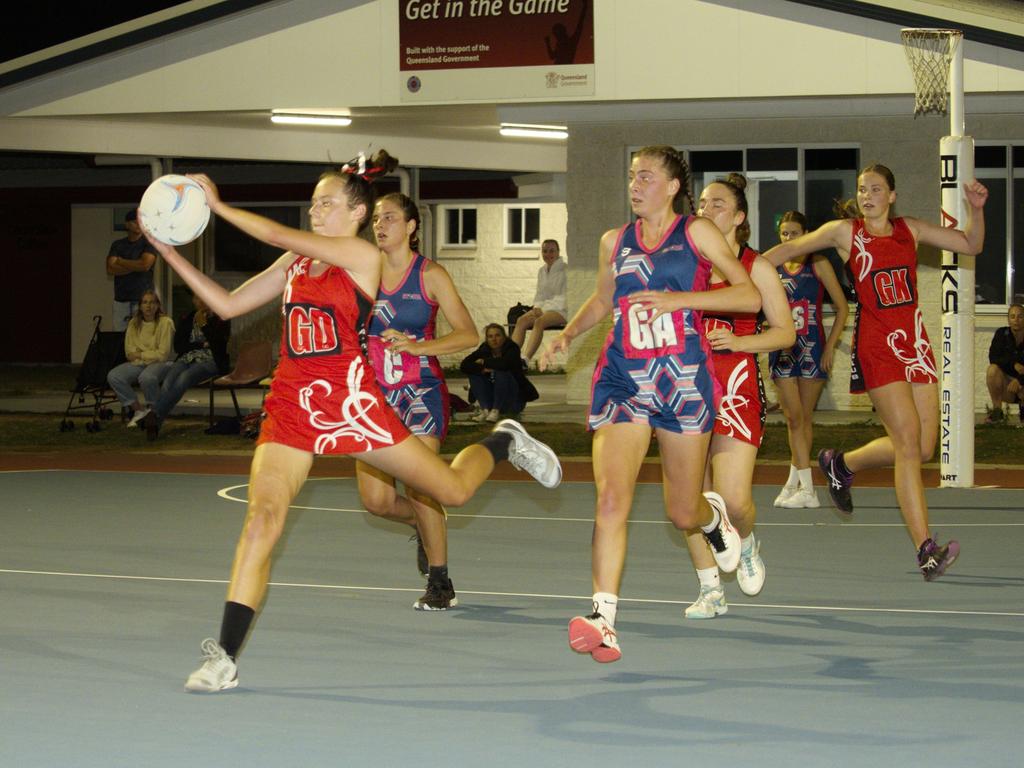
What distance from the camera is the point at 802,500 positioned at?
1277 centimetres

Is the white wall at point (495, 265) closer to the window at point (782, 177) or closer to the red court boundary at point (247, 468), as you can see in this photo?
the window at point (782, 177)

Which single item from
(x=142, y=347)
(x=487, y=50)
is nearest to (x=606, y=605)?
(x=142, y=347)

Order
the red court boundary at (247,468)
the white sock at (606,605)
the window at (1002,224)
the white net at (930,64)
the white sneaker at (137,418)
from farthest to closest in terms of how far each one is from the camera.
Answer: the window at (1002,224) → the white sneaker at (137,418) → the white net at (930,64) → the red court boundary at (247,468) → the white sock at (606,605)

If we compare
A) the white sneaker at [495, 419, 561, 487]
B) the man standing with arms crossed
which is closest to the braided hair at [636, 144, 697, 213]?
the white sneaker at [495, 419, 561, 487]

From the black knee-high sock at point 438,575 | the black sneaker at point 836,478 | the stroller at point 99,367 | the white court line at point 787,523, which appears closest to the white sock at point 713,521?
the black knee-high sock at point 438,575

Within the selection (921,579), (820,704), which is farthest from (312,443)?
(921,579)

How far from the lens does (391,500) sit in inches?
333

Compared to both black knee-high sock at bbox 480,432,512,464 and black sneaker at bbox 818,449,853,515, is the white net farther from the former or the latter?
black knee-high sock at bbox 480,432,512,464

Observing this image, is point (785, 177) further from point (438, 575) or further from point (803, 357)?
point (438, 575)

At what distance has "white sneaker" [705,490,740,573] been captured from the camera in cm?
803

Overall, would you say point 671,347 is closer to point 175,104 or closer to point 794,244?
point 794,244

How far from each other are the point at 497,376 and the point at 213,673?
42.4 feet

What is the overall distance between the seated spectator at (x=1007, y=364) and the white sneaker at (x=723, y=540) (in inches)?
456

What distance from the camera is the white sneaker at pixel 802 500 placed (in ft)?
41.9
